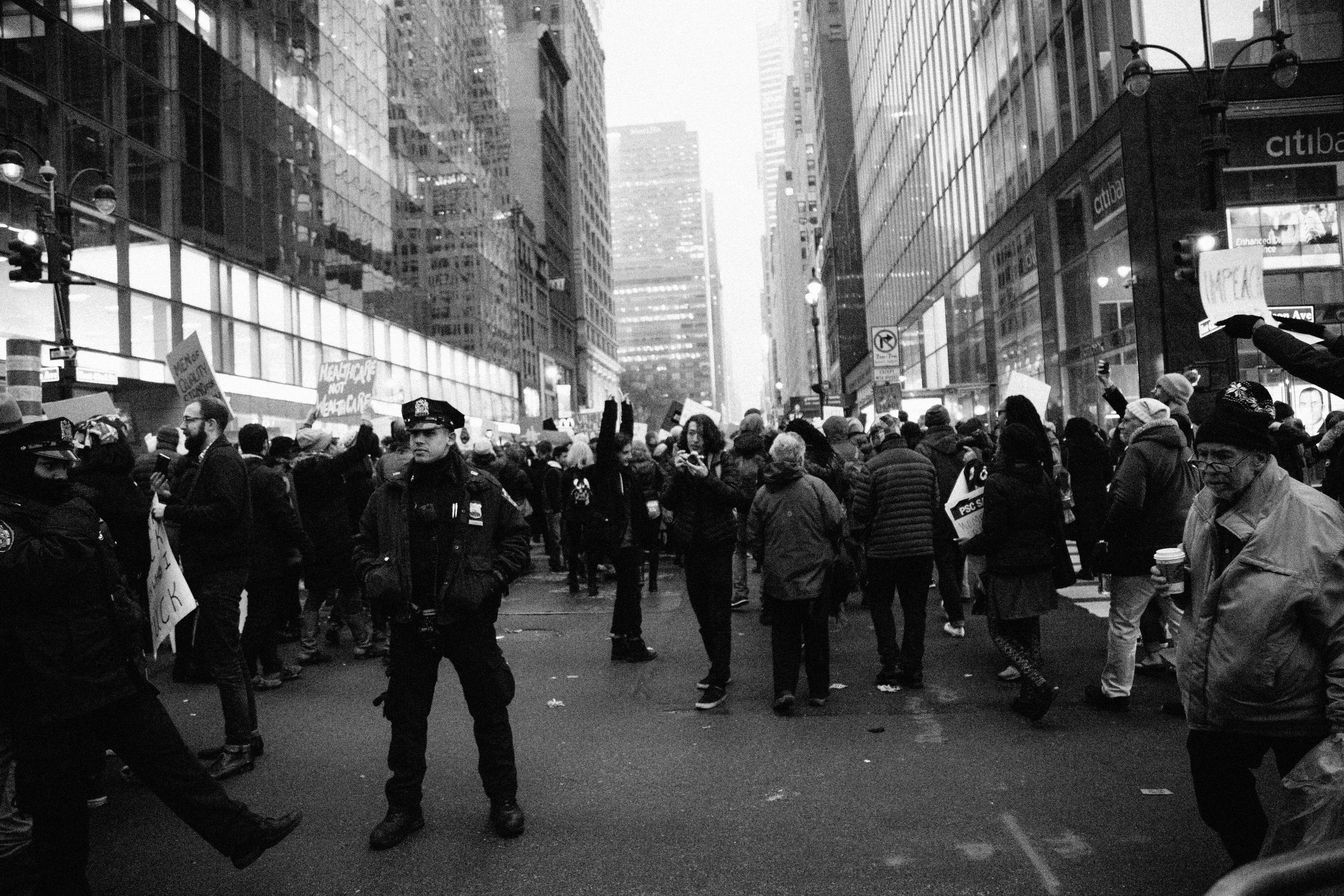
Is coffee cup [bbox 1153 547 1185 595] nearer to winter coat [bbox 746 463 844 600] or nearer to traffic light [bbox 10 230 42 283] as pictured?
winter coat [bbox 746 463 844 600]

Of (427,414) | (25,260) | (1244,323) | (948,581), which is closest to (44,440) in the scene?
(427,414)

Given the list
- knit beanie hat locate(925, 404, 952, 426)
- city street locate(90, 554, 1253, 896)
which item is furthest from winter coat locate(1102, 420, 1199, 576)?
knit beanie hat locate(925, 404, 952, 426)

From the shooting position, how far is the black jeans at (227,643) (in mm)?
5902

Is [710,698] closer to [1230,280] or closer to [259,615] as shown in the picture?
[259,615]

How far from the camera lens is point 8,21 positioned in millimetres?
21609

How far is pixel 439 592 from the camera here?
488cm

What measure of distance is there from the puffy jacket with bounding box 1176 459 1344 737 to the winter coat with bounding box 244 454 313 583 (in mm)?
6323

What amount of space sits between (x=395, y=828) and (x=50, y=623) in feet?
5.92

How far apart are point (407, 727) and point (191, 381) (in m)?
7.15

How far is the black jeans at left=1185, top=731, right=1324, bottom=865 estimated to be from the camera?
11.4 ft

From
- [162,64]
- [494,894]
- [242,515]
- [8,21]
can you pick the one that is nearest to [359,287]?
[162,64]

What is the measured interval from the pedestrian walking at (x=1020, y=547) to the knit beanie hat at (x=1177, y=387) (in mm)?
1614

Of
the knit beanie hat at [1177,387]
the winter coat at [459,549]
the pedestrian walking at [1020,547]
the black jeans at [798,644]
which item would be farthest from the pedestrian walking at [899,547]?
the winter coat at [459,549]

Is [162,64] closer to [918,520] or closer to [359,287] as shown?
[359,287]
